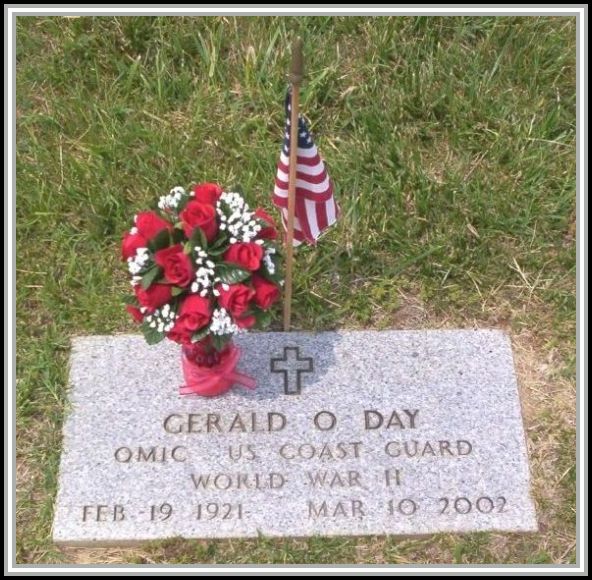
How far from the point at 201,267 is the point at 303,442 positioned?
861 millimetres

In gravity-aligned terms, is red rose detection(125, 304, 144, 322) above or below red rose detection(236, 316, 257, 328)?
above

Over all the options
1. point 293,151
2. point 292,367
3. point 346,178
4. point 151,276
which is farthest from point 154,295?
point 346,178

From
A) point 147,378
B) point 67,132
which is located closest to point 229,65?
point 67,132

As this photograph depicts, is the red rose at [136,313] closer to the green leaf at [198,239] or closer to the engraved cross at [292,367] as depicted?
the green leaf at [198,239]

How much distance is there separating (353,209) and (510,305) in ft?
2.69

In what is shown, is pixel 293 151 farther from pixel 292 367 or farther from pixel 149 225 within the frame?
pixel 292 367

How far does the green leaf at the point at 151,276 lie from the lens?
276cm

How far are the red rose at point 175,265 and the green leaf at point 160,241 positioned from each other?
0.19ft

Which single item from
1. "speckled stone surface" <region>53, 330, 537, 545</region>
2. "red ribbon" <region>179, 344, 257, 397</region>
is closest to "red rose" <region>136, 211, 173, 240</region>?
"red ribbon" <region>179, 344, 257, 397</region>

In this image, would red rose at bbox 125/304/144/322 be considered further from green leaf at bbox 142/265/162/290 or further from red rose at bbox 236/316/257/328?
red rose at bbox 236/316/257/328

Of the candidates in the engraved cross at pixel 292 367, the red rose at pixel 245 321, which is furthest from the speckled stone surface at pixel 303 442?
the red rose at pixel 245 321

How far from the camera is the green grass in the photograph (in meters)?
3.35

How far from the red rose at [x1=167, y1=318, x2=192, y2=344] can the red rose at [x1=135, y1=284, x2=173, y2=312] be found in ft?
0.27

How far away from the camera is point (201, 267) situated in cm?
277
